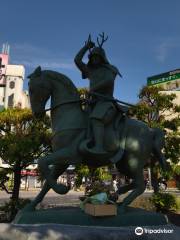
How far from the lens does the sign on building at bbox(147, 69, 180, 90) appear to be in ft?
199

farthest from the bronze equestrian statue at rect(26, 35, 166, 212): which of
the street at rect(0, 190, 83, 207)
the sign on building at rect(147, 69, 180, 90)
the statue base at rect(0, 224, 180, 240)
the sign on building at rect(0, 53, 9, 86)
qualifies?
the sign on building at rect(147, 69, 180, 90)

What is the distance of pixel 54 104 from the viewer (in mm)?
6203

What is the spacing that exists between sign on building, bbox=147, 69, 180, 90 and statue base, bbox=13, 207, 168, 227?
56277mm

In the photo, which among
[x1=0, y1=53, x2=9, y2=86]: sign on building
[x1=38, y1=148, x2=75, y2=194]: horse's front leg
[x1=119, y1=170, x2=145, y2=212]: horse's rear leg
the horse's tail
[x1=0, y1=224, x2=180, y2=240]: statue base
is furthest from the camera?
[x1=0, y1=53, x2=9, y2=86]: sign on building

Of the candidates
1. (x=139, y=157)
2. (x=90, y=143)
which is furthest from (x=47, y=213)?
(x=139, y=157)

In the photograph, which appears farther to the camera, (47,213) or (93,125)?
(93,125)

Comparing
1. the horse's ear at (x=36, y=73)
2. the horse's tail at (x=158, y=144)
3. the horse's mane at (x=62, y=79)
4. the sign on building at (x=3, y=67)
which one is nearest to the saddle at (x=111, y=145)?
the horse's tail at (x=158, y=144)

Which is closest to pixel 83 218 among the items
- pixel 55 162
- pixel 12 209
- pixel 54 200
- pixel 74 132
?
pixel 55 162

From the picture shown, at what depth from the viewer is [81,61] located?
665cm

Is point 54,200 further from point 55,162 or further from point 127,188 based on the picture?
point 55,162

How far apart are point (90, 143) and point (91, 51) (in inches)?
75.1

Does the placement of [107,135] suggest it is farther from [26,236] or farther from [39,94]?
[26,236]

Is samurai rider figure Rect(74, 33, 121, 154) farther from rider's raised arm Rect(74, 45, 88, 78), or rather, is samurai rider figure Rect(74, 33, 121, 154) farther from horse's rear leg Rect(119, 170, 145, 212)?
horse's rear leg Rect(119, 170, 145, 212)

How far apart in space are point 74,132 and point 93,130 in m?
0.34
